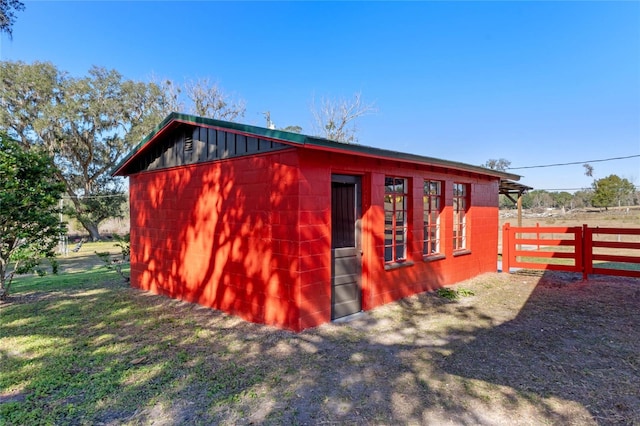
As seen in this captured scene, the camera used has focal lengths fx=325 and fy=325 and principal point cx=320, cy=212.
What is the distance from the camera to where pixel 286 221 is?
454cm

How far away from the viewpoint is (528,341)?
426 centimetres

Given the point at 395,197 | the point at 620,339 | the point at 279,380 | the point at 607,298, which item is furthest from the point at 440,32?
the point at 279,380

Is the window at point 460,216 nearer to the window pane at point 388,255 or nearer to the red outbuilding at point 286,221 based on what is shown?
the red outbuilding at point 286,221

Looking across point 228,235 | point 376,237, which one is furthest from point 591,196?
point 228,235

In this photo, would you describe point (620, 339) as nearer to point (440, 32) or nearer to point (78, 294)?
point (78, 294)

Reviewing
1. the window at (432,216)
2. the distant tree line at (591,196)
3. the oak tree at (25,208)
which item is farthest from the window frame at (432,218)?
the distant tree line at (591,196)

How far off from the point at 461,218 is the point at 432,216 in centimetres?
144

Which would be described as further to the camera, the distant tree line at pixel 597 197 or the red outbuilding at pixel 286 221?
the distant tree line at pixel 597 197

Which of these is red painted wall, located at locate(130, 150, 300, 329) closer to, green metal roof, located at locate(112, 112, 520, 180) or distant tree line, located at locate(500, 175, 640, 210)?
green metal roof, located at locate(112, 112, 520, 180)

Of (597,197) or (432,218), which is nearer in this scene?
(432,218)

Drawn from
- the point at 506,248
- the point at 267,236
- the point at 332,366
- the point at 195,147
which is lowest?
the point at 332,366

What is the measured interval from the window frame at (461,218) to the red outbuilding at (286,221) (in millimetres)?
58

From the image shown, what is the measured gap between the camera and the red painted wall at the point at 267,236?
455 cm

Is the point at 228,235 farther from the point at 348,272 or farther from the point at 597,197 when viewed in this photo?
the point at 597,197
